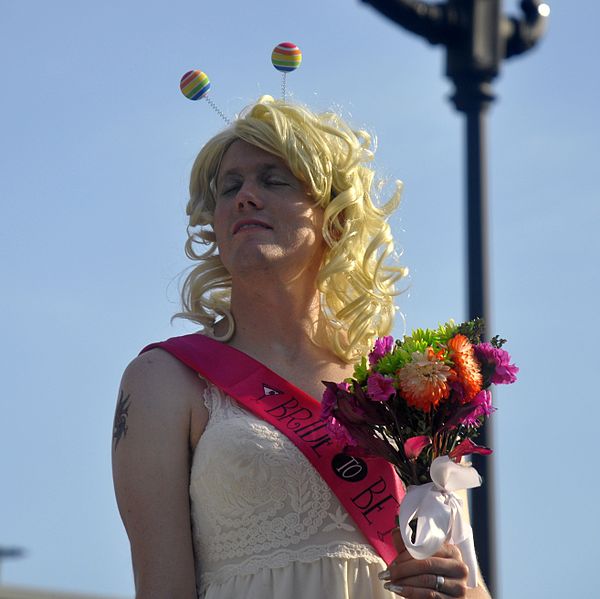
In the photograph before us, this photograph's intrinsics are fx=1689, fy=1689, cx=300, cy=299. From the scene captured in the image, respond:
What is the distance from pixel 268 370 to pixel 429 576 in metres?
0.91

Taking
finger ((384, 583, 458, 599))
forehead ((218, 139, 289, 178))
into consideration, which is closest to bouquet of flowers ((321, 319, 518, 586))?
finger ((384, 583, 458, 599))

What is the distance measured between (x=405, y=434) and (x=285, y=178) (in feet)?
3.24

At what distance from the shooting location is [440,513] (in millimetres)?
4656

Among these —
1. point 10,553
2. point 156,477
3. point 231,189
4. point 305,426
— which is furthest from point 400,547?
point 10,553

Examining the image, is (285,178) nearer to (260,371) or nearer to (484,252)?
(260,371)

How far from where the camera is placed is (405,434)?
4715 millimetres

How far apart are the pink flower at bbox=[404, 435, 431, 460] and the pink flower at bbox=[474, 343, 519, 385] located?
27 cm

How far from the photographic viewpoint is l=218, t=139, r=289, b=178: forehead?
17.3 ft

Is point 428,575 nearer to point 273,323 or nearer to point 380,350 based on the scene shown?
point 380,350

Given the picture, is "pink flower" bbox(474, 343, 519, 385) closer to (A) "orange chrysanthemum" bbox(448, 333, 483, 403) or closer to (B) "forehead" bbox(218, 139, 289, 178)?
(A) "orange chrysanthemum" bbox(448, 333, 483, 403)

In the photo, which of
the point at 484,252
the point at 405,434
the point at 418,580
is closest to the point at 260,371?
the point at 405,434

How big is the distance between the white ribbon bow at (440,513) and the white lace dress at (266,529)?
252 mm

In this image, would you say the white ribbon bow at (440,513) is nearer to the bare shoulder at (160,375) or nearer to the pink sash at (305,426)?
the pink sash at (305,426)

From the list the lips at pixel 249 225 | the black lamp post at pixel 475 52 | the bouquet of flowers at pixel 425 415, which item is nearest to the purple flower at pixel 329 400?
the bouquet of flowers at pixel 425 415
